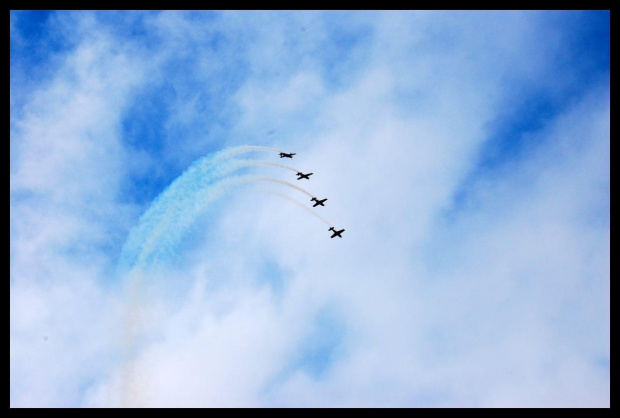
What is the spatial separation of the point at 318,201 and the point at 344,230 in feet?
27.4
